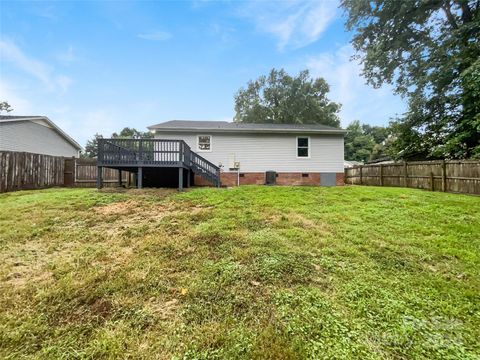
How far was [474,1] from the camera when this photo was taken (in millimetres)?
12516

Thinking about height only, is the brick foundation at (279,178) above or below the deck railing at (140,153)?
below

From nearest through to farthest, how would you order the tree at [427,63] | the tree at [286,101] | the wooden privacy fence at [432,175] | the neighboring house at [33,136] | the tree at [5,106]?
the wooden privacy fence at [432,175] < the tree at [427,63] < the neighboring house at [33,136] < the tree at [5,106] < the tree at [286,101]

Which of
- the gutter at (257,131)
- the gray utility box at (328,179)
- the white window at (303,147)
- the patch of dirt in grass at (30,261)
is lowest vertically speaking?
the patch of dirt in grass at (30,261)

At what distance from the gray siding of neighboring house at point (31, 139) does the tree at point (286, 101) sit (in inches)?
860

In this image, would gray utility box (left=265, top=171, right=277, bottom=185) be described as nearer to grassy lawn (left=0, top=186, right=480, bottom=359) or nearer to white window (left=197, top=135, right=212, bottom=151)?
white window (left=197, top=135, right=212, bottom=151)

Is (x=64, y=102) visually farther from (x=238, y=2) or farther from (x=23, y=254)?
(x=23, y=254)

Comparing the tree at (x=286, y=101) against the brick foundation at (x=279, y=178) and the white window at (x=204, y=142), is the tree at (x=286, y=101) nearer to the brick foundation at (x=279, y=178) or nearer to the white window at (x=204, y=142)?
the brick foundation at (x=279, y=178)

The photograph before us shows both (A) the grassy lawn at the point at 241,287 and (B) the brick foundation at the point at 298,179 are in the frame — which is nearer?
(A) the grassy lawn at the point at 241,287

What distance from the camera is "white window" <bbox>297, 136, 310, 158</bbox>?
13914 mm

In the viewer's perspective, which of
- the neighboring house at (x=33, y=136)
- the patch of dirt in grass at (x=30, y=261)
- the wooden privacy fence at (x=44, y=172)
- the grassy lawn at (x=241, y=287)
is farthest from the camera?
the neighboring house at (x=33, y=136)

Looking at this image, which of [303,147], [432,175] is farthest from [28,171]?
[432,175]

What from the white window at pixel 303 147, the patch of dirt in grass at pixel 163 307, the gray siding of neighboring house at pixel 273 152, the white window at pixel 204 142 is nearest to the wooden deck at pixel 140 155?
the white window at pixel 204 142

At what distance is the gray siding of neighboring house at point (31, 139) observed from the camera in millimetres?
13539

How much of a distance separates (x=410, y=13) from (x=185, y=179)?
54.1ft
